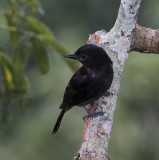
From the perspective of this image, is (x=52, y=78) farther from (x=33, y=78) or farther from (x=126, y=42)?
(x=126, y=42)

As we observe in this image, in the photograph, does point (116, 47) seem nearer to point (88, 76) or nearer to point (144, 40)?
point (144, 40)

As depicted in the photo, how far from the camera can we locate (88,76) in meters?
4.67

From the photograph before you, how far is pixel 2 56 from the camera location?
454cm

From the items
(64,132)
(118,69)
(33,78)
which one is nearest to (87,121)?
(118,69)

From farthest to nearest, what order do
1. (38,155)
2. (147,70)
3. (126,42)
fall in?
(38,155), (147,70), (126,42)

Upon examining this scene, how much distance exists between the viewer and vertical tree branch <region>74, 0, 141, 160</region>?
11.8 ft

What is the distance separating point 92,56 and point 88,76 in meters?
0.20

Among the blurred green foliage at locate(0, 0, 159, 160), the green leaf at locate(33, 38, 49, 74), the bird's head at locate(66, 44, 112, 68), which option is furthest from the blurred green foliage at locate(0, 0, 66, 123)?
the blurred green foliage at locate(0, 0, 159, 160)

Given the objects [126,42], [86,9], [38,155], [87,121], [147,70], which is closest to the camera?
[87,121]

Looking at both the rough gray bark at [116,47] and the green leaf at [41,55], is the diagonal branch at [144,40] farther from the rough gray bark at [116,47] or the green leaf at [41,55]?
the green leaf at [41,55]

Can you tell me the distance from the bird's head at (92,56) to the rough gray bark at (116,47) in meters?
0.07

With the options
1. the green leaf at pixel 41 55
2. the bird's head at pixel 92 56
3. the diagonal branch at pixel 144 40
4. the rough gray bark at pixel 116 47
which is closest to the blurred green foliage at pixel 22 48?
the green leaf at pixel 41 55

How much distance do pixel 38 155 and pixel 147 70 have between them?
3.28 m

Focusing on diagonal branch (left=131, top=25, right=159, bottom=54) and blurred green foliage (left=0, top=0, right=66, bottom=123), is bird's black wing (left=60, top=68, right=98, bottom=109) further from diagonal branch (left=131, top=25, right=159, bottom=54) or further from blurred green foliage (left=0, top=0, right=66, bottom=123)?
diagonal branch (left=131, top=25, right=159, bottom=54)
